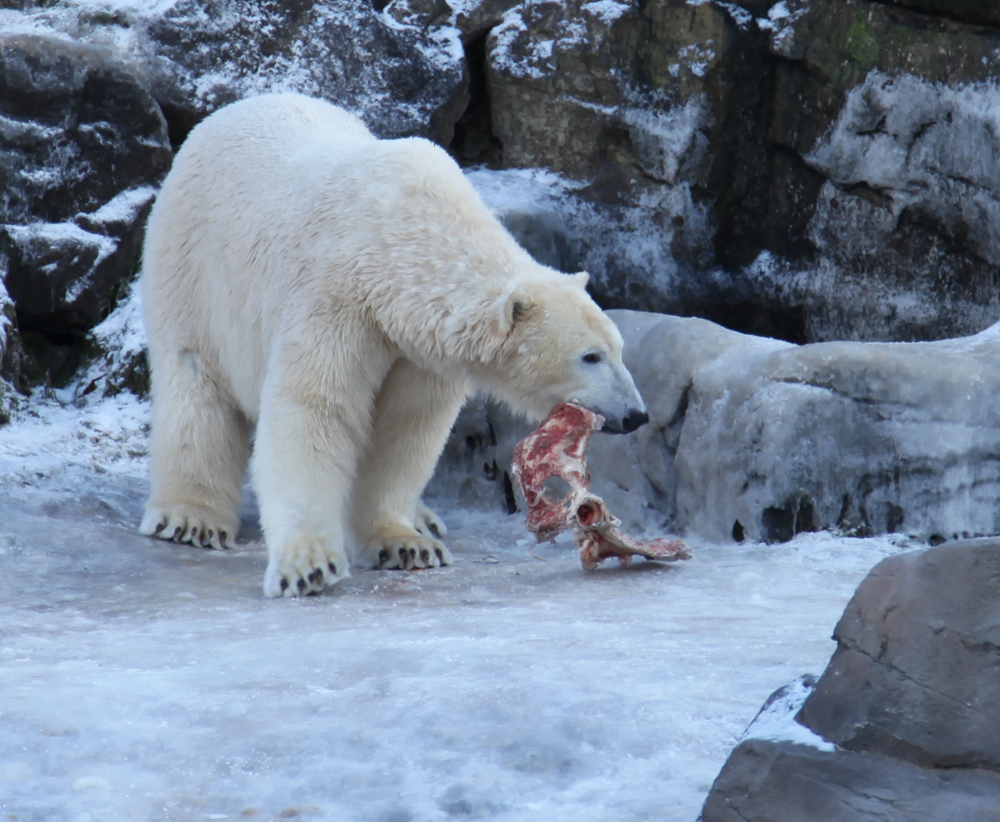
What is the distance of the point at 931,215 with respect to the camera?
657cm

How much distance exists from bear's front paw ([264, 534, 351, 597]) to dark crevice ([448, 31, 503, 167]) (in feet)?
14.1

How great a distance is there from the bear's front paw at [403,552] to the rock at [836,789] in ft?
8.19

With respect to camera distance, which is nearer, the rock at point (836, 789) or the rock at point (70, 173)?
the rock at point (836, 789)

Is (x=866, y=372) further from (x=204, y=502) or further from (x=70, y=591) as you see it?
(x=70, y=591)

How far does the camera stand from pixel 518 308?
382 cm

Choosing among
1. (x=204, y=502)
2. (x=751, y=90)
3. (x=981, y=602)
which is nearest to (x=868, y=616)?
(x=981, y=602)

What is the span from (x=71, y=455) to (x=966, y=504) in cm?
395

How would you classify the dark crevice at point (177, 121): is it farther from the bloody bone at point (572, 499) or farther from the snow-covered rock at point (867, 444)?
the snow-covered rock at point (867, 444)

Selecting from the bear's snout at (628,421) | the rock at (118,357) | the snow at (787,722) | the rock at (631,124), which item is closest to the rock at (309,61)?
→ the rock at (631,124)

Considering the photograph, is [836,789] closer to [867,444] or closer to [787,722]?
[787,722]

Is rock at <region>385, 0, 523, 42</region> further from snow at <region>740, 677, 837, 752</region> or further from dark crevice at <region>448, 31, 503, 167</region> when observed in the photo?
snow at <region>740, 677, 837, 752</region>

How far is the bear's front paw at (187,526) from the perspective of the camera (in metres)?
4.42

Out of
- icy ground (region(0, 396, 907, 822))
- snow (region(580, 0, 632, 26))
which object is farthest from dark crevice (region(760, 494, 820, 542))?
snow (region(580, 0, 632, 26))

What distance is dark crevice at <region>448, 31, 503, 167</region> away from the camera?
7.53 m
